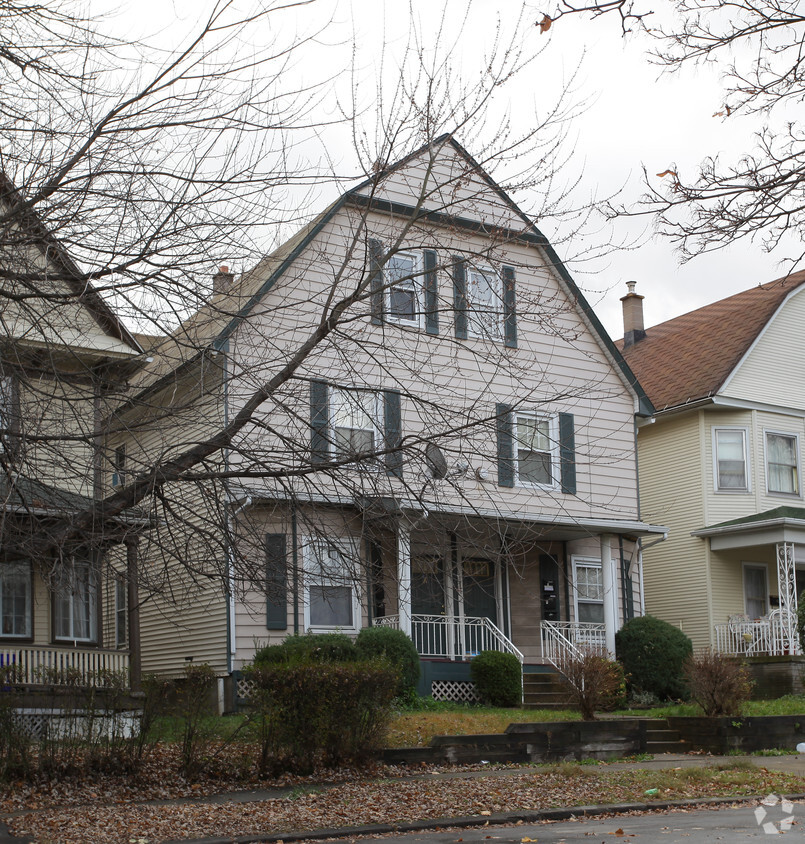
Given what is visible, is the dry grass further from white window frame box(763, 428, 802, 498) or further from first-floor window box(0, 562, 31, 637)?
white window frame box(763, 428, 802, 498)

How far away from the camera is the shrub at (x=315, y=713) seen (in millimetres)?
12258

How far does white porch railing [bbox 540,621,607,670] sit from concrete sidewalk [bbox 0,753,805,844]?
5.72 metres

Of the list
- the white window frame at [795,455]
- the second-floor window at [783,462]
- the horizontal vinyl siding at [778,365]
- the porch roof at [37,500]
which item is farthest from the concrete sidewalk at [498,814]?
the horizontal vinyl siding at [778,365]

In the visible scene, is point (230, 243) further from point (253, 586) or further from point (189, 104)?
point (253, 586)

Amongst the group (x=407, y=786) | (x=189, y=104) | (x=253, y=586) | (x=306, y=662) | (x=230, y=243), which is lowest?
(x=407, y=786)

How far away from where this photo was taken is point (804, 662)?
21953 millimetres

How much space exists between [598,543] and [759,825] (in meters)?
14.6

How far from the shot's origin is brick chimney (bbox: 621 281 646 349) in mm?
32062

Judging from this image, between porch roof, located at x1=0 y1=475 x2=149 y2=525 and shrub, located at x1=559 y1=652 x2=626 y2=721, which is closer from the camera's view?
porch roof, located at x1=0 y1=475 x2=149 y2=525

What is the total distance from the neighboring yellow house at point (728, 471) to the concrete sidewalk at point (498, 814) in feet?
36.2

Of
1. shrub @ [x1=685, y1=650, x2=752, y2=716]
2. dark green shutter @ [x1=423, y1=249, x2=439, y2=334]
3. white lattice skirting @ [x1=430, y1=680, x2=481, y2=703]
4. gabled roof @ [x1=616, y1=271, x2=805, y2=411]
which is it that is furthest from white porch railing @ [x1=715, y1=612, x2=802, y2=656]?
dark green shutter @ [x1=423, y1=249, x2=439, y2=334]

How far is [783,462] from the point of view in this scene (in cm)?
2661

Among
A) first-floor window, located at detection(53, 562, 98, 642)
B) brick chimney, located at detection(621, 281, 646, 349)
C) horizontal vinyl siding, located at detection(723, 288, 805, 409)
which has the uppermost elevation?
brick chimney, located at detection(621, 281, 646, 349)

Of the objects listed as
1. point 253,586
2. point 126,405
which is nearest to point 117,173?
point 126,405
